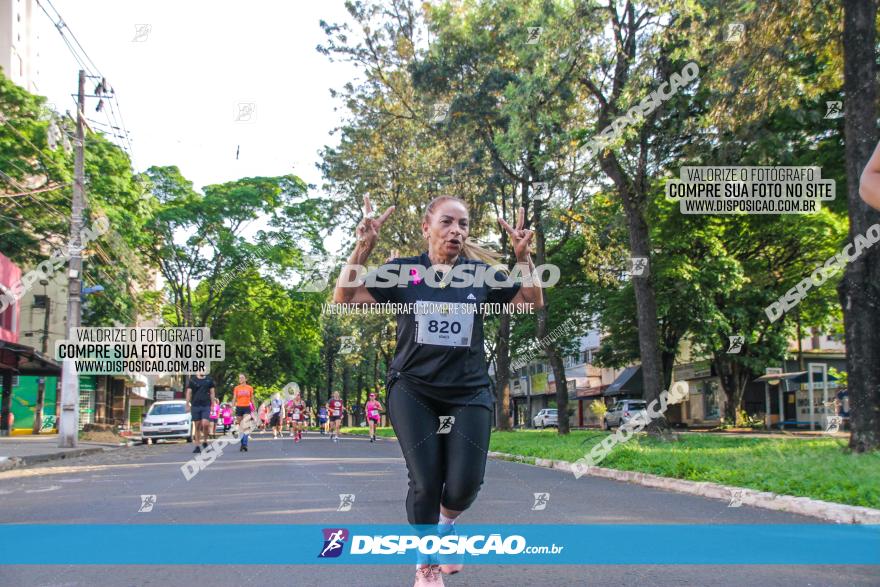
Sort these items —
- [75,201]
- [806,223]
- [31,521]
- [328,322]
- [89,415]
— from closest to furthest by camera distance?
[31,521], [75,201], [806,223], [89,415], [328,322]

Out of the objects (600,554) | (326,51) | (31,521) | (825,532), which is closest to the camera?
(600,554)

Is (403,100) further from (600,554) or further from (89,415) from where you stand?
(89,415)

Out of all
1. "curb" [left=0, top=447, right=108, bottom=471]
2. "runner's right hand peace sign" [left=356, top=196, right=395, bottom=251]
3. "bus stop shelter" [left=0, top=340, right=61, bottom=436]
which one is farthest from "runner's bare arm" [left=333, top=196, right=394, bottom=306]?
"bus stop shelter" [left=0, top=340, right=61, bottom=436]

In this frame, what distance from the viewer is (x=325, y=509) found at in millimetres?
7914

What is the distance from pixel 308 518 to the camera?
7.27 metres

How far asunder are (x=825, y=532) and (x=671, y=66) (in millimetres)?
13982

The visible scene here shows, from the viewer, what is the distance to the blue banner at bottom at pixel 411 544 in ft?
17.3

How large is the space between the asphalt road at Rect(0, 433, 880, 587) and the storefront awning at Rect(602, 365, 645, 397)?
41.4 m

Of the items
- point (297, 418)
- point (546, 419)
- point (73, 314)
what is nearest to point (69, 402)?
point (73, 314)

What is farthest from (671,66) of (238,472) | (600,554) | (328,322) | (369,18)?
(328,322)

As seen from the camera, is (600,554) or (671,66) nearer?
(600,554)

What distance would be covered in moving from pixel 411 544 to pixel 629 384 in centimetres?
5275

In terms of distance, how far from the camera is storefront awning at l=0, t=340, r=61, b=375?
30.0 m

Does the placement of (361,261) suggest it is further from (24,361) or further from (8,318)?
(24,361)
